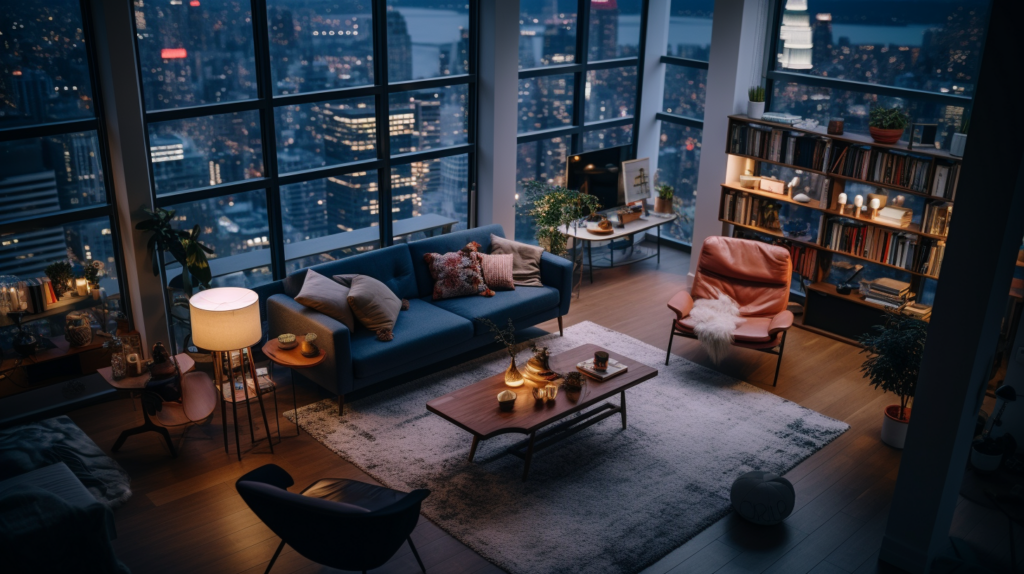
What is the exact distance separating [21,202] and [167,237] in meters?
0.94

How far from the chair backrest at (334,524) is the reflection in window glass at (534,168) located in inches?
197

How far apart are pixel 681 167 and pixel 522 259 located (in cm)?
295

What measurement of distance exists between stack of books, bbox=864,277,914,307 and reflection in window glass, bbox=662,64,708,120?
288 centimetres

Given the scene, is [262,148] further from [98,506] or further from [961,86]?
[961,86]

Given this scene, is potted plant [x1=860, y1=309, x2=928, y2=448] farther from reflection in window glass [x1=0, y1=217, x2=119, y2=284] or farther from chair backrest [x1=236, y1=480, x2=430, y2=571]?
reflection in window glass [x1=0, y1=217, x2=119, y2=284]

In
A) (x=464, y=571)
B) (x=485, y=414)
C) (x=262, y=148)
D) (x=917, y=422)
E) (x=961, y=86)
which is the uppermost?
(x=961, y=86)

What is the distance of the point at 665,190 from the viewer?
932 cm

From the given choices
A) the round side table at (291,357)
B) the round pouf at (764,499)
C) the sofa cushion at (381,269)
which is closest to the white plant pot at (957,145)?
the round pouf at (764,499)

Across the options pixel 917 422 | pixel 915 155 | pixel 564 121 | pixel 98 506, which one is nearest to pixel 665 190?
pixel 564 121

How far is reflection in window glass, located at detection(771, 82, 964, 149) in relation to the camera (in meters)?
7.20

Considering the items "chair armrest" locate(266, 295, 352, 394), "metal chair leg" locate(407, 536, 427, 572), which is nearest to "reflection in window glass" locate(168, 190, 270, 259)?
"chair armrest" locate(266, 295, 352, 394)

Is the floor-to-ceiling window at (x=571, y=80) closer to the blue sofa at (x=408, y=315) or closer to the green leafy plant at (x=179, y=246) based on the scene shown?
the blue sofa at (x=408, y=315)

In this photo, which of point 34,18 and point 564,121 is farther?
point 564,121

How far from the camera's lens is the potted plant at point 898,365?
5.66 m
